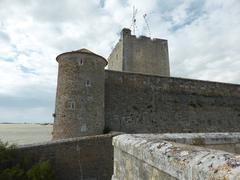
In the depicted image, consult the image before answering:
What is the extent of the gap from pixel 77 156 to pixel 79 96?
3766 millimetres

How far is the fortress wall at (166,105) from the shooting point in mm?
14391

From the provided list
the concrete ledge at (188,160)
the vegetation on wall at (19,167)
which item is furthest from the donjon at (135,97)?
the concrete ledge at (188,160)

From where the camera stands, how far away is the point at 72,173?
374 inches

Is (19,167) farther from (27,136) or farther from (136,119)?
(27,136)

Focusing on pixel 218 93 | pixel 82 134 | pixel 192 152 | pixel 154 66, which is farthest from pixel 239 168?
pixel 154 66

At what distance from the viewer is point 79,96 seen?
12.2m

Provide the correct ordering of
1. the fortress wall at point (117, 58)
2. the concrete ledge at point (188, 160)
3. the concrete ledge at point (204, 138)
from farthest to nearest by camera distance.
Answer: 1. the fortress wall at point (117, 58)
2. the concrete ledge at point (204, 138)
3. the concrete ledge at point (188, 160)

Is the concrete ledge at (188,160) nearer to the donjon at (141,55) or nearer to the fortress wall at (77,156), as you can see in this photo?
the fortress wall at (77,156)

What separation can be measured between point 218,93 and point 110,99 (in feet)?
31.7

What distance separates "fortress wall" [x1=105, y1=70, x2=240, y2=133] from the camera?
47.2 feet

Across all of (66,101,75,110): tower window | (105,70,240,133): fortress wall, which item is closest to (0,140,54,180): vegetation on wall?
(66,101,75,110): tower window

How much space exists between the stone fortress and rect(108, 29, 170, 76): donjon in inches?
3.6

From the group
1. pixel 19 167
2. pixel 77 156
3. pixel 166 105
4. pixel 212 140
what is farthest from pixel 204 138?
pixel 166 105

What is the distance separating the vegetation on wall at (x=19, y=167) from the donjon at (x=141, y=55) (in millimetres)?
12124
